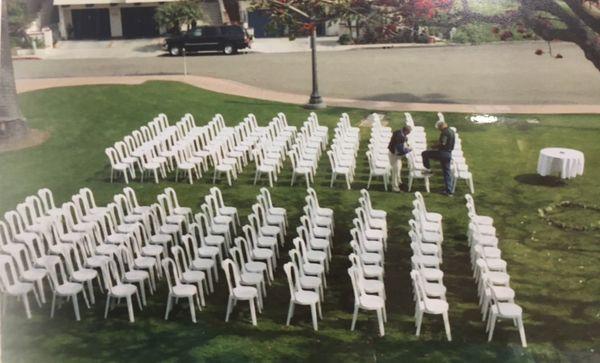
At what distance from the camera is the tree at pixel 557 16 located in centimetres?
845

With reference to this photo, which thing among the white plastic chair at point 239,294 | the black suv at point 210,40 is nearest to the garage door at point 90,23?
the black suv at point 210,40

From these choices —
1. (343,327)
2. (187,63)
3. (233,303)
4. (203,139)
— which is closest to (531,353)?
(343,327)

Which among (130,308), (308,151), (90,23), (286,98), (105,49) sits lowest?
(130,308)

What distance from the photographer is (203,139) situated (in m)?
15.4

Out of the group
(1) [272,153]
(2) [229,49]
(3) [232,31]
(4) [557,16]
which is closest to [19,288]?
(1) [272,153]

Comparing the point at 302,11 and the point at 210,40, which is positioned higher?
the point at 302,11

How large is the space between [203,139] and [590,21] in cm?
872

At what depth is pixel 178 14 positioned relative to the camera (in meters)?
13.1

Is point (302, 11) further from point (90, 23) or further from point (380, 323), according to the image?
point (90, 23)

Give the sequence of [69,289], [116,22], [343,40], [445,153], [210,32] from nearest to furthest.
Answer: [69,289] < [445,153] < [116,22] < [210,32] < [343,40]

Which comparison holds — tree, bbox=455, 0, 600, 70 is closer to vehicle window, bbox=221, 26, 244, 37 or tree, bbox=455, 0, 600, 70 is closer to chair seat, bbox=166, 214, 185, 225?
chair seat, bbox=166, 214, 185, 225

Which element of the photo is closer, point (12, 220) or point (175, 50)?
point (12, 220)

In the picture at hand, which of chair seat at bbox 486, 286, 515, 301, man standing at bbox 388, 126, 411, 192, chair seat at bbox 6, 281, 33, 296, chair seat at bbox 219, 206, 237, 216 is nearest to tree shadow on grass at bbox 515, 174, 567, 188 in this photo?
man standing at bbox 388, 126, 411, 192

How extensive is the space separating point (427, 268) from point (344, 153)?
5.16 meters
